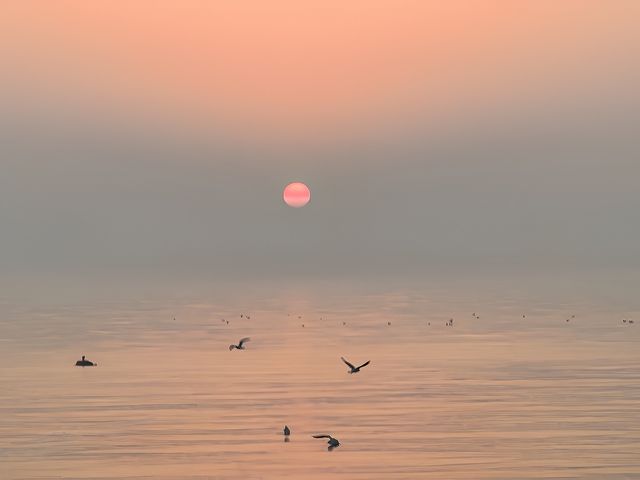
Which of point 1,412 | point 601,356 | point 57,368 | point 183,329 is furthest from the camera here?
point 183,329

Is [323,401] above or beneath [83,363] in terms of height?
beneath

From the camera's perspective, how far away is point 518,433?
183ft

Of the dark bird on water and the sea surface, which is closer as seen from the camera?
the sea surface

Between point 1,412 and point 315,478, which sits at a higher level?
point 1,412

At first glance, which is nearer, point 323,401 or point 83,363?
point 323,401

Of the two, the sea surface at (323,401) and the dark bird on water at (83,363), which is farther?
the dark bird on water at (83,363)

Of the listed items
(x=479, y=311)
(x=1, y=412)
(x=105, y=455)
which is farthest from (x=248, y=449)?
(x=479, y=311)

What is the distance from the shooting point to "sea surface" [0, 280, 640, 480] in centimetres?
4934

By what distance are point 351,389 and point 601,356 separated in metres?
25.5

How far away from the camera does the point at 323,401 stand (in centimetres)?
6688

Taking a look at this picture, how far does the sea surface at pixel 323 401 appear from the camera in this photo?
4934 centimetres

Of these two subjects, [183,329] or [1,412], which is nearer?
[1,412]

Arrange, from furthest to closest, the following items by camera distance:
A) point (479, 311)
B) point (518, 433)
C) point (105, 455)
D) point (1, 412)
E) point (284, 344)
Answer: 1. point (479, 311)
2. point (284, 344)
3. point (1, 412)
4. point (518, 433)
5. point (105, 455)

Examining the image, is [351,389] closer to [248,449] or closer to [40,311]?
[248,449]
